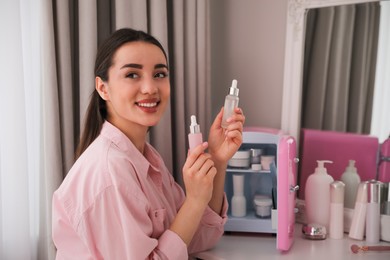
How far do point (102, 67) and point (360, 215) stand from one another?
1004 millimetres

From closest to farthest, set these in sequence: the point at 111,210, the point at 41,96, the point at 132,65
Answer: the point at 111,210 < the point at 132,65 < the point at 41,96

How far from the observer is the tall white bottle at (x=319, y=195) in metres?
1.42

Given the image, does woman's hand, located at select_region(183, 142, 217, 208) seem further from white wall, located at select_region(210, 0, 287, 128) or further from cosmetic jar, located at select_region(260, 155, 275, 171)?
white wall, located at select_region(210, 0, 287, 128)

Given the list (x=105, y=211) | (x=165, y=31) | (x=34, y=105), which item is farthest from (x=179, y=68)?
(x=105, y=211)

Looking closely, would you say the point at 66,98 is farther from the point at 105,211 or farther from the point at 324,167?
the point at 324,167

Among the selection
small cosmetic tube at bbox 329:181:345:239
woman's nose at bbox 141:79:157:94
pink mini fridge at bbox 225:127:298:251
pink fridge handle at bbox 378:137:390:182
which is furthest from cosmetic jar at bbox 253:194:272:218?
woman's nose at bbox 141:79:157:94

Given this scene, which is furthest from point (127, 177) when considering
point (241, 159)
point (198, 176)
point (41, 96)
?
point (241, 159)

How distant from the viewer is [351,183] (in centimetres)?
145

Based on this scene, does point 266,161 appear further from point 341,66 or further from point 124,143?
point 124,143

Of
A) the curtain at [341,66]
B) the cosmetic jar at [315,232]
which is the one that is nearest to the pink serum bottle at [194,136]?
the cosmetic jar at [315,232]

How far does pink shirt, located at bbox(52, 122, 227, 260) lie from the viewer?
35.5 inches

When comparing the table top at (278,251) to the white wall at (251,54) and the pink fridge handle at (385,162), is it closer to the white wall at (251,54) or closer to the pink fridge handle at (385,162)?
the pink fridge handle at (385,162)

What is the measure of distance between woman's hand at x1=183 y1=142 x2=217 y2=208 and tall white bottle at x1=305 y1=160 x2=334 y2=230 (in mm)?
567

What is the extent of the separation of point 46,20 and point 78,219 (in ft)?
2.13
